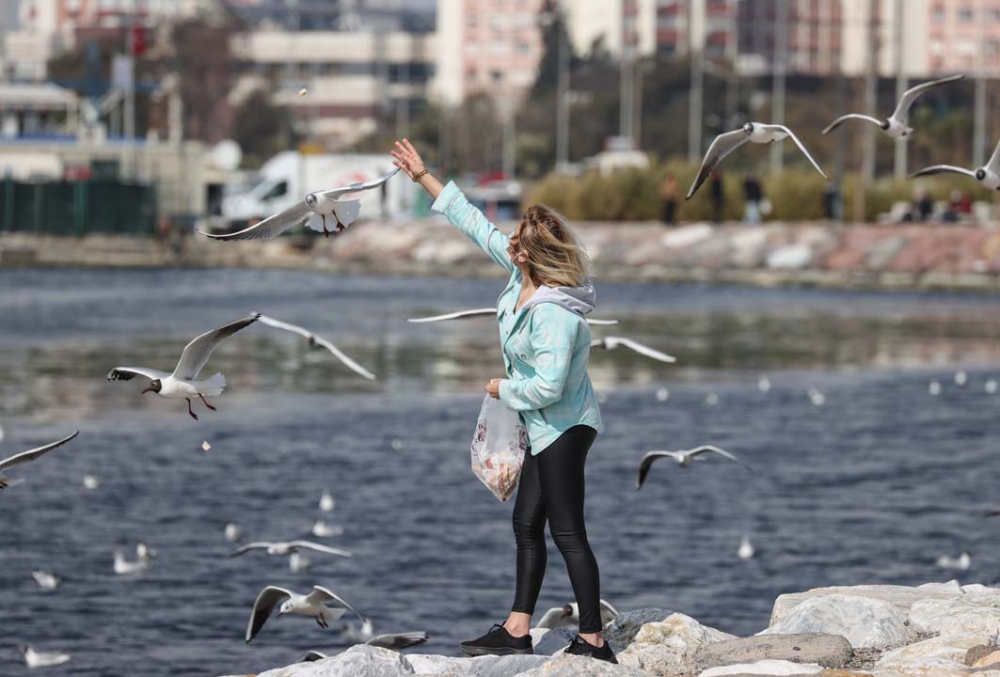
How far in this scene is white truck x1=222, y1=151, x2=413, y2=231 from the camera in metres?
69.0

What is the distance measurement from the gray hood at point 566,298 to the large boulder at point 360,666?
1.60 m

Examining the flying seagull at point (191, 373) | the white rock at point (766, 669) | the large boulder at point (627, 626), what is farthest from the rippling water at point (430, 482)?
the white rock at point (766, 669)

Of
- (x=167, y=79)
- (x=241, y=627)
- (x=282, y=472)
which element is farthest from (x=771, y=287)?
(x=167, y=79)

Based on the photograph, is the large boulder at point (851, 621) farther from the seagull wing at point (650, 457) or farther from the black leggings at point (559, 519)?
the seagull wing at point (650, 457)

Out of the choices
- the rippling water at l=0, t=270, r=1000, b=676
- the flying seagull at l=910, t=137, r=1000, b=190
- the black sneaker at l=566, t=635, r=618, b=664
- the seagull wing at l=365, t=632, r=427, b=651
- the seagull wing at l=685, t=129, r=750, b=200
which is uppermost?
the seagull wing at l=685, t=129, r=750, b=200

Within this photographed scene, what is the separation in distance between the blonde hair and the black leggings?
1.90 ft

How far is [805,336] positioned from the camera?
3562cm

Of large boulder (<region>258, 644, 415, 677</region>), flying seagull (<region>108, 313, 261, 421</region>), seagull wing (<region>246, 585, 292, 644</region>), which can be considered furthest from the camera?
seagull wing (<region>246, 585, 292, 644</region>)

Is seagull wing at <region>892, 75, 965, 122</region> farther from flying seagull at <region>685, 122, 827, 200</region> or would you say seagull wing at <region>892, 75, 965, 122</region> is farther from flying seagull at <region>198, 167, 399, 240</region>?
flying seagull at <region>198, 167, 399, 240</region>

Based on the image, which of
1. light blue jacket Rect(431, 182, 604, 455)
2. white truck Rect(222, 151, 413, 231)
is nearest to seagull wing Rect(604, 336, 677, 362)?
light blue jacket Rect(431, 182, 604, 455)

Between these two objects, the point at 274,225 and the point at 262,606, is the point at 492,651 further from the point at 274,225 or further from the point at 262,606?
the point at 262,606

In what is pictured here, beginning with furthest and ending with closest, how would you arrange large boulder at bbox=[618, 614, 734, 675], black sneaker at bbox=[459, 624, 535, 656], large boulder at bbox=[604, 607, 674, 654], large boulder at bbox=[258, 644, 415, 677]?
1. large boulder at bbox=[604, 607, 674, 654]
2. large boulder at bbox=[618, 614, 734, 675]
3. black sneaker at bbox=[459, 624, 535, 656]
4. large boulder at bbox=[258, 644, 415, 677]

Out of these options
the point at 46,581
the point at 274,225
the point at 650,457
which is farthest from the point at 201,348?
the point at 46,581

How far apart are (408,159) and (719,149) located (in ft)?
6.59
